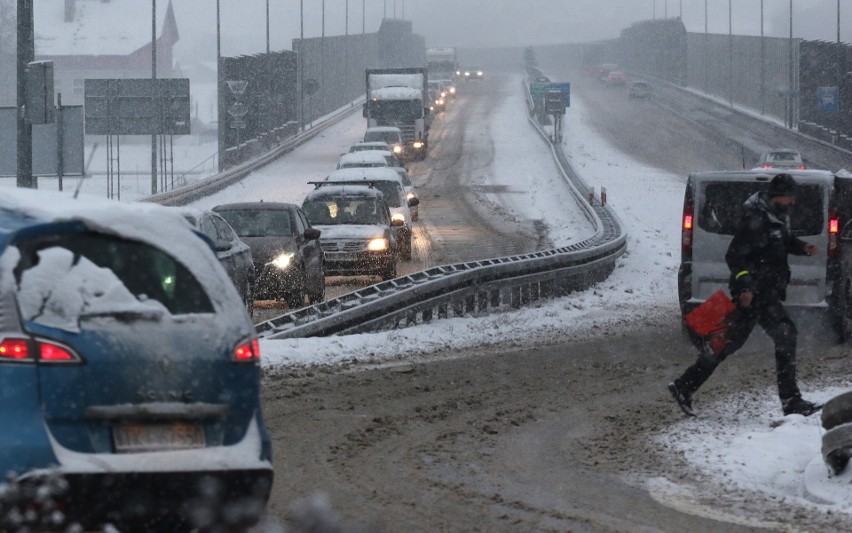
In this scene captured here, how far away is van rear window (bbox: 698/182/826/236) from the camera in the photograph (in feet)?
50.2

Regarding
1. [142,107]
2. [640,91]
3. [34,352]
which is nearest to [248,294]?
[34,352]

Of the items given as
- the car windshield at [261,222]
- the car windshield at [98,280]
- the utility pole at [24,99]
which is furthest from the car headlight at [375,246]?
the car windshield at [98,280]

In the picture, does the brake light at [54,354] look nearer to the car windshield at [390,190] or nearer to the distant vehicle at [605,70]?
the car windshield at [390,190]

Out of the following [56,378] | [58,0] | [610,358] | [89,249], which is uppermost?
[58,0]

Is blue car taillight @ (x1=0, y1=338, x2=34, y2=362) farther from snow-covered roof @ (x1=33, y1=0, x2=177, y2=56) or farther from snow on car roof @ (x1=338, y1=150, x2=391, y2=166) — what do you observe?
snow-covered roof @ (x1=33, y1=0, x2=177, y2=56)

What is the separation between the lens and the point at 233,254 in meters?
17.1

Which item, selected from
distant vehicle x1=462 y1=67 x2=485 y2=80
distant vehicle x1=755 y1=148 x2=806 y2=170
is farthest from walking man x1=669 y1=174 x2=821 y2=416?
distant vehicle x1=462 y1=67 x2=485 y2=80

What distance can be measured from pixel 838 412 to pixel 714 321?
224 centimetres

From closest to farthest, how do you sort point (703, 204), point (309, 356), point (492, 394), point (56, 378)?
point (56, 378) < point (492, 394) < point (309, 356) < point (703, 204)

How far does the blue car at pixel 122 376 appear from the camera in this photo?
226 inches

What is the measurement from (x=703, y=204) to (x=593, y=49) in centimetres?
17515

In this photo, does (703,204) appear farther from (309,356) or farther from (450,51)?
(450,51)

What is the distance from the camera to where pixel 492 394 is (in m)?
11.5

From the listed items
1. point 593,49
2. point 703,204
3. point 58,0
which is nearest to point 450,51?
point 58,0
